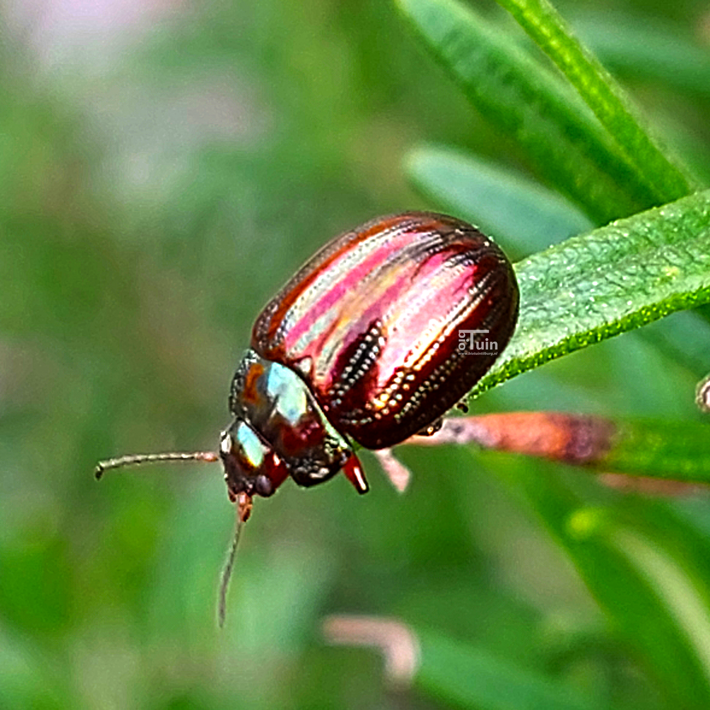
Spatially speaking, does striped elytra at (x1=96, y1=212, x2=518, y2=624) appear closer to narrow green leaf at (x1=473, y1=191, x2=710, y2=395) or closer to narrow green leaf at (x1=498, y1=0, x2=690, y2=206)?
narrow green leaf at (x1=473, y1=191, x2=710, y2=395)

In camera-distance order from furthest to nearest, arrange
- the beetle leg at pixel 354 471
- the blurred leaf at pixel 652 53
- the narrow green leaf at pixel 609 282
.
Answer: the blurred leaf at pixel 652 53
the beetle leg at pixel 354 471
the narrow green leaf at pixel 609 282

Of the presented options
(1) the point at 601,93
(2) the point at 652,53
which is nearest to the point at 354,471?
(1) the point at 601,93

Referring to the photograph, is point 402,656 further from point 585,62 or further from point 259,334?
point 585,62

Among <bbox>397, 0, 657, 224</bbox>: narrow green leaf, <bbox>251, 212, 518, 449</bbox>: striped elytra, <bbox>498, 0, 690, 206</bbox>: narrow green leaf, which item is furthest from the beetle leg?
<bbox>498, 0, 690, 206</bbox>: narrow green leaf

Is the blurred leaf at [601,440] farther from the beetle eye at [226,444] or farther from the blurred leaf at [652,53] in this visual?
the blurred leaf at [652,53]

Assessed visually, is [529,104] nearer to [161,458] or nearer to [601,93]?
[601,93]

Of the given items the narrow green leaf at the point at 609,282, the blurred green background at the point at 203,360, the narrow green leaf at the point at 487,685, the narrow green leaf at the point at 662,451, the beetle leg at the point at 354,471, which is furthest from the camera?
the blurred green background at the point at 203,360

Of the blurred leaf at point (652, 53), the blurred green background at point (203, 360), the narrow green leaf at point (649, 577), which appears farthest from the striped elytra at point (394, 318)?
the blurred green background at point (203, 360)
